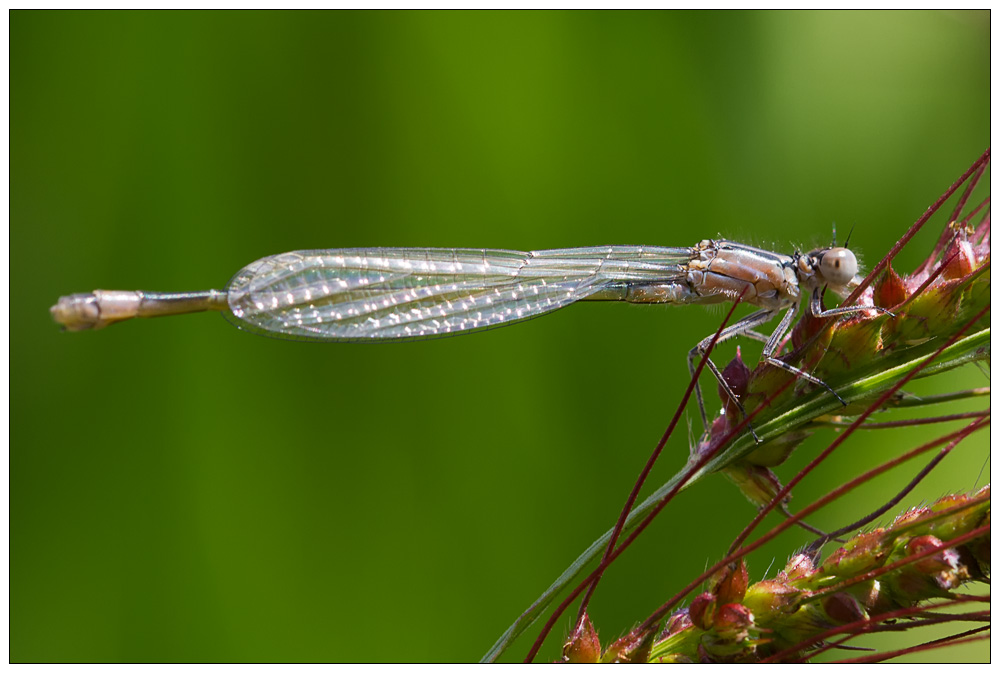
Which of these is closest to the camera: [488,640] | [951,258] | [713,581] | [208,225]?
[713,581]

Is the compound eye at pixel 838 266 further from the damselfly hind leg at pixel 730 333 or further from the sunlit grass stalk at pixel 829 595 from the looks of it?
the sunlit grass stalk at pixel 829 595

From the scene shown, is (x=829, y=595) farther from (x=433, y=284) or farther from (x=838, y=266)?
(x=433, y=284)

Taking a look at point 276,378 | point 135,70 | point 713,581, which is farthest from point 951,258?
point 135,70

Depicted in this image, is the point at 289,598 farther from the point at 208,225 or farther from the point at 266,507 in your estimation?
the point at 208,225

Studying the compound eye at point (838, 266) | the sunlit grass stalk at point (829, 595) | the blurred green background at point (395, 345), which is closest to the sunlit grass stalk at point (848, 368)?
the sunlit grass stalk at point (829, 595)

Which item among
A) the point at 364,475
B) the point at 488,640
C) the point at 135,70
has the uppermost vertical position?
the point at 135,70

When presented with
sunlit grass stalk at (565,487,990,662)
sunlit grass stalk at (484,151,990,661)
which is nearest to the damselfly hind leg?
sunlit grass stalk at (484,151,990,661)
